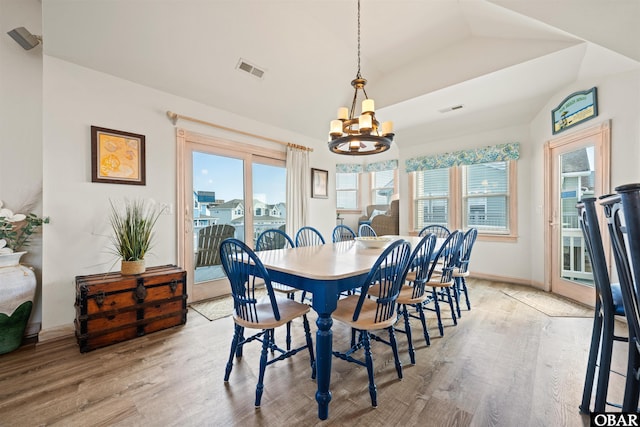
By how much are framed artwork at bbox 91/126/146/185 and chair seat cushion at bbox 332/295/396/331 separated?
253cm

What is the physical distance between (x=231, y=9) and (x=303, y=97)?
148 cm

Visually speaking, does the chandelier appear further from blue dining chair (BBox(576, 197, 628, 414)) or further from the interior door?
the interior door

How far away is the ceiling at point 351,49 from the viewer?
2.30 meters

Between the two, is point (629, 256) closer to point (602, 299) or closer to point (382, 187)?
point (602, 299)

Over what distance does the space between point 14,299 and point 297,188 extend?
129 inches

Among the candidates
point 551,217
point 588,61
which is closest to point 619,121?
point 588,61

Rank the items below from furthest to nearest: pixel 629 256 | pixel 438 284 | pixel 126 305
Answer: pixel 438 284
pixel 126 305
pixel 629 256

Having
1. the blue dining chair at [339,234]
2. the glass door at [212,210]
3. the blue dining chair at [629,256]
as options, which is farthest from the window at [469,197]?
the blue dining chair at [629,256]

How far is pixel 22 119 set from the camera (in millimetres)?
2336

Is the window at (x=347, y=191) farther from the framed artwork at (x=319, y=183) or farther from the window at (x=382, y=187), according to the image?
the framed artwork at (x=319, y=183)

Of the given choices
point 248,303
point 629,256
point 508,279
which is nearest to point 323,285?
point 248,303

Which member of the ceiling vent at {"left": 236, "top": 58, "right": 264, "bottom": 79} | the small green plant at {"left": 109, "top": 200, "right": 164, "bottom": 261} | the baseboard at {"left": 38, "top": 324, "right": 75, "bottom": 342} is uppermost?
the ceiling vent at {"left": 236, "top": 58, "right": 264, "bottom": 79}

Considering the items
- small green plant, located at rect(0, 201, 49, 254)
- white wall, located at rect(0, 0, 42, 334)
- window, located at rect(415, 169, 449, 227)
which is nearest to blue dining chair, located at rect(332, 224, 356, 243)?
window, located at rect(415, 169, 449, 227)

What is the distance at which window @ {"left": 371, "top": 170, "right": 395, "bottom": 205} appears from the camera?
276 inches
